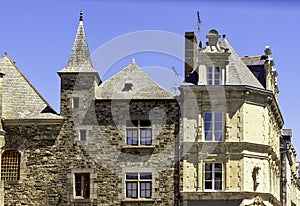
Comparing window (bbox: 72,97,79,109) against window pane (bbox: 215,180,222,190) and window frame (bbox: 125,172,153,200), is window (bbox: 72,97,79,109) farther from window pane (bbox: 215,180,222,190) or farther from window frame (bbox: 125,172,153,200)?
window pane (bbox: 215,180,222,190)

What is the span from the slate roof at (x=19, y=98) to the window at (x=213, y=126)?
7.34 meters

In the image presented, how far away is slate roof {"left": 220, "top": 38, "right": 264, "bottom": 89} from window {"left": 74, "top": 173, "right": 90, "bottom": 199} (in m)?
8.57

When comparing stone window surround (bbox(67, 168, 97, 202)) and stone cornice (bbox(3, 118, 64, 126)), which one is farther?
stone cornice (bbox(3, 118, 64, 126))

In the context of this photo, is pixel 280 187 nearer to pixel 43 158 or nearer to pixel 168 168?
pixel 168 168

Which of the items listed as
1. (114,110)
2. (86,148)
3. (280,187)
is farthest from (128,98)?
(280,187)

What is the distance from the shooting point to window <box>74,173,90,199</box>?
3772cm

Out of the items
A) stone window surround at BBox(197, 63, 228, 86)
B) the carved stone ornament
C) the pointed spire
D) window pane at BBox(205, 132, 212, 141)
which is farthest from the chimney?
the carved stone ornament

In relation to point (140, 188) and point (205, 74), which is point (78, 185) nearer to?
point (140, 188)

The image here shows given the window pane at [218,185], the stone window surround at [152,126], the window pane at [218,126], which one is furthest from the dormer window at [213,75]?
the window pane at [218,185]

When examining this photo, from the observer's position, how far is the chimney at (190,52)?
3991cm

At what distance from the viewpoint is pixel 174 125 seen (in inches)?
1501

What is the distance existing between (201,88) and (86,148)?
254 inches

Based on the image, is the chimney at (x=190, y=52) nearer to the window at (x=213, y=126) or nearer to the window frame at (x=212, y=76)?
the window frame at (x=212, y=76)

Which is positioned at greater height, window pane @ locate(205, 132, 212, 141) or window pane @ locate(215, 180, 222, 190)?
window pane @ locate(205, 132, 212, 141)
